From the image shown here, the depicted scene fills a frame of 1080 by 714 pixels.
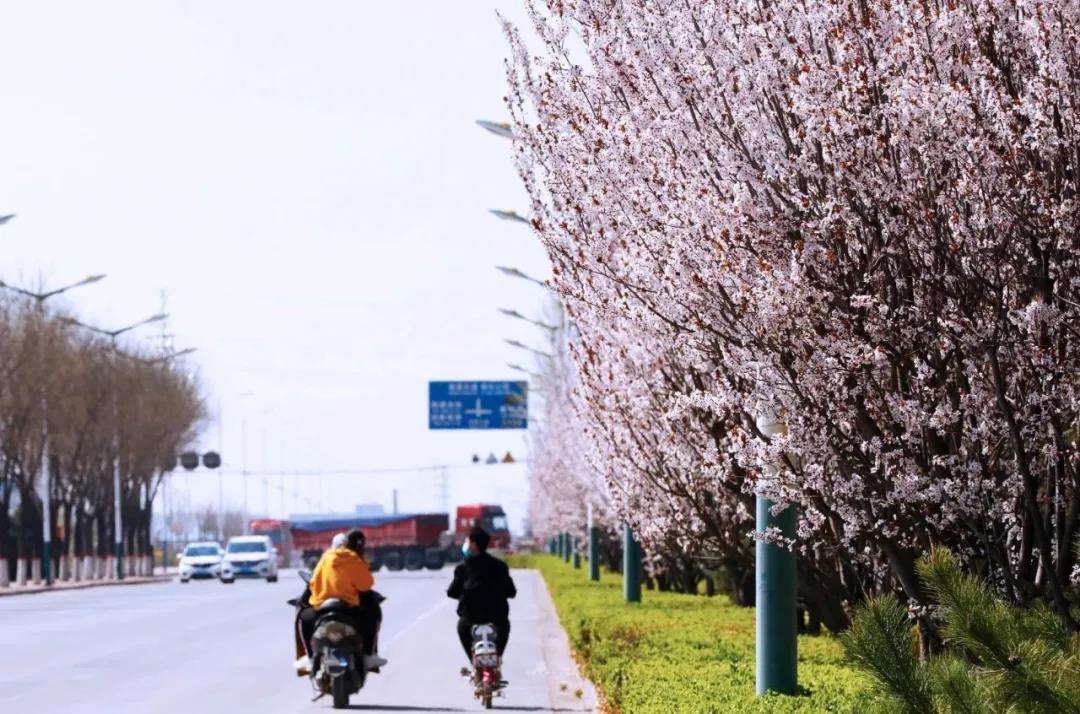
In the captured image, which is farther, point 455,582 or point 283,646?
point 283,646

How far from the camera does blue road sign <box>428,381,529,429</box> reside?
78.4 meters

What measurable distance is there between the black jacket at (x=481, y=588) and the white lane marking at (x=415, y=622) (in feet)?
32.0

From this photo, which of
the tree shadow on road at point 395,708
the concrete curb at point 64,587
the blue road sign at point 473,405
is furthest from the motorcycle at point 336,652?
the blue road sign at point 473,405

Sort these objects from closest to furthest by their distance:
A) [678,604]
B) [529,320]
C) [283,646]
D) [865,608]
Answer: [865,608]
[678,604]
[283,646]
[529,320]

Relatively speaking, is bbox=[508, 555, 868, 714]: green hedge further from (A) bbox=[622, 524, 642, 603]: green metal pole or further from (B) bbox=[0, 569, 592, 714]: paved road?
(A) bbox=[622, 524, 642, 603]: green metal pole

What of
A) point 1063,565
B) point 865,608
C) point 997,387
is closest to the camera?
point 865,608

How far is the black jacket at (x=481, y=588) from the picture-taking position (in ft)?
58.0

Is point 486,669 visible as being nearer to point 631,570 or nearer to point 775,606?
point 775,606

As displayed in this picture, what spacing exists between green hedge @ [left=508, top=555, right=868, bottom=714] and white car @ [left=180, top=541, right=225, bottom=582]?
5739 cm

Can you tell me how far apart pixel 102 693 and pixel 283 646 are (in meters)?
8.89

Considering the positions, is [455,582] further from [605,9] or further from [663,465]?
[605,9]

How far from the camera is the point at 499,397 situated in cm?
7844

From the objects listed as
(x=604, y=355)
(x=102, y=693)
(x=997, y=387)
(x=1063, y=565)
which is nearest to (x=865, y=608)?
(x=997, y=387)

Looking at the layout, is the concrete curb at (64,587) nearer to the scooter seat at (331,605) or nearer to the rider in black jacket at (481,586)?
the rider in black jacket at (481,586)
